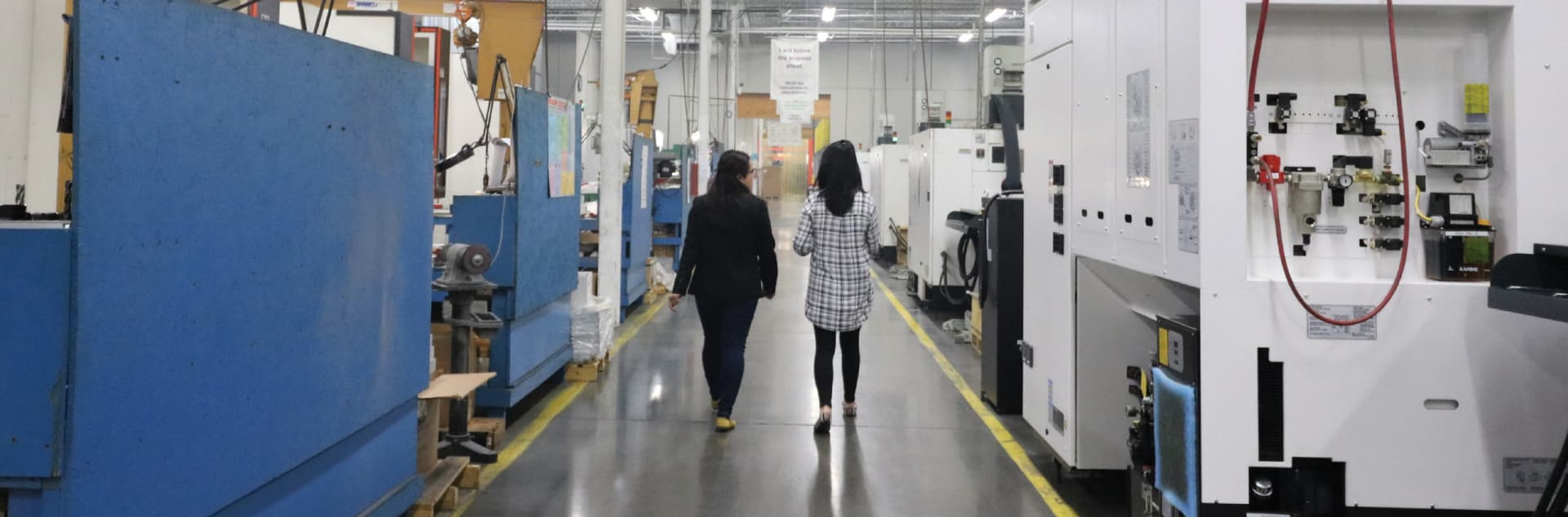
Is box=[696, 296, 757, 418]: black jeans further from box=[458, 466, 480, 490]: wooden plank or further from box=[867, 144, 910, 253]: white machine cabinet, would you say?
box=[867, 144, 910, 253]: white machine cabinet

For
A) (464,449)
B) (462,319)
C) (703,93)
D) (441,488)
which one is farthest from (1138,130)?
(703,93)

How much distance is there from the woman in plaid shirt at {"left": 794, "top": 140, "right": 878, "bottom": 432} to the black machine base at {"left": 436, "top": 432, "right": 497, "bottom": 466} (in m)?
1.64

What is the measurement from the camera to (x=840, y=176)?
466 centimetres

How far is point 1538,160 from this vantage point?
2.61 metres

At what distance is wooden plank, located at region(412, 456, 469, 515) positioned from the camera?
3.51 metres

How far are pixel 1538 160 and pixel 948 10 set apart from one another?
16.3m

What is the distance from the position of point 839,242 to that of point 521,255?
1641mm

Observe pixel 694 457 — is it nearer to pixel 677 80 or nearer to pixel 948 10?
pixel 948 10

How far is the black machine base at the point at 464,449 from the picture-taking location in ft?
14.0

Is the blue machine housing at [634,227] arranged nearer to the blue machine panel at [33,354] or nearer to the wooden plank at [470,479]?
the wooden plank at [470,479]

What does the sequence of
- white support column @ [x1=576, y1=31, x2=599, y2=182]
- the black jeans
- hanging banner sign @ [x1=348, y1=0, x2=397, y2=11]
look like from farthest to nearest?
1. white support column @ [x1=576, y1=31, x2=599, y2=182]
2. hanging banner sign @ [x1=348, y1=0, x2=397, y2=11]
3. the black jeans

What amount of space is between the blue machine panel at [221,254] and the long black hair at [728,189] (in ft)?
5.87

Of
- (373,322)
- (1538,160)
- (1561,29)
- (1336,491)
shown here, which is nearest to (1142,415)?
(1336,491)

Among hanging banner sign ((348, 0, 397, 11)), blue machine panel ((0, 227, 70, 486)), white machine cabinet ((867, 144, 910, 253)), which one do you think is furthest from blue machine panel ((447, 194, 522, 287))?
white machine cabinet ((867, 144, 910, 253))
